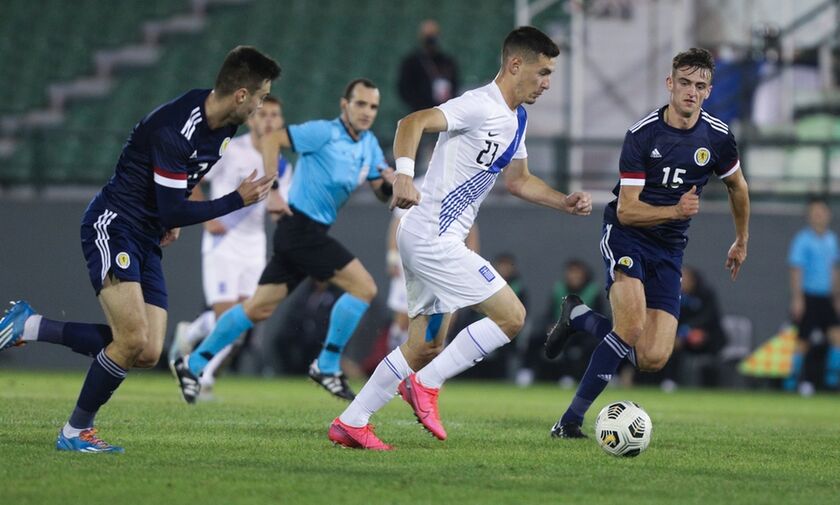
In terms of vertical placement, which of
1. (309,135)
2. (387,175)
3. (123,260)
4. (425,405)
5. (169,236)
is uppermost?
(309,135)

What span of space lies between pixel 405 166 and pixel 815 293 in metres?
11.3

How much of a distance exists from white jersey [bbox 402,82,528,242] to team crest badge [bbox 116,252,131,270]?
→ 1.66 metres

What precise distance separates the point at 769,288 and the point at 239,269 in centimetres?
844

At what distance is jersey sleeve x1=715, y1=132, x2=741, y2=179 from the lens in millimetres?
9141

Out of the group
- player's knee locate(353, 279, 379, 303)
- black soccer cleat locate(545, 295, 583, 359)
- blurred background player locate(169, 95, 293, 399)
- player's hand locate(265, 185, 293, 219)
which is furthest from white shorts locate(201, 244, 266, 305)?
black soccer cleat locate(545, 295, 583, 359)

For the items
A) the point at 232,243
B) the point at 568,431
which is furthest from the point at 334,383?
the point at 568,431

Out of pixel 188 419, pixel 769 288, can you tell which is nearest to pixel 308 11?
pixel 769 288

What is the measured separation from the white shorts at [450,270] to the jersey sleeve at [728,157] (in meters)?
1.97

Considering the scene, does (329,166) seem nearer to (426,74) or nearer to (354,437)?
(354,437)

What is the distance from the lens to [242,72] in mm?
7504

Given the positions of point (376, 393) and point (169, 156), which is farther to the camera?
point (376, 393)

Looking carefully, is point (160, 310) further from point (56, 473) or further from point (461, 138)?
point (461, 138)

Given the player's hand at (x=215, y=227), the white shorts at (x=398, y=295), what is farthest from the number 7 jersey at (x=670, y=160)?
the white shorts at (x=398, y=295)

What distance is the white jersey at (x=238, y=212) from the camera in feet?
45.0
